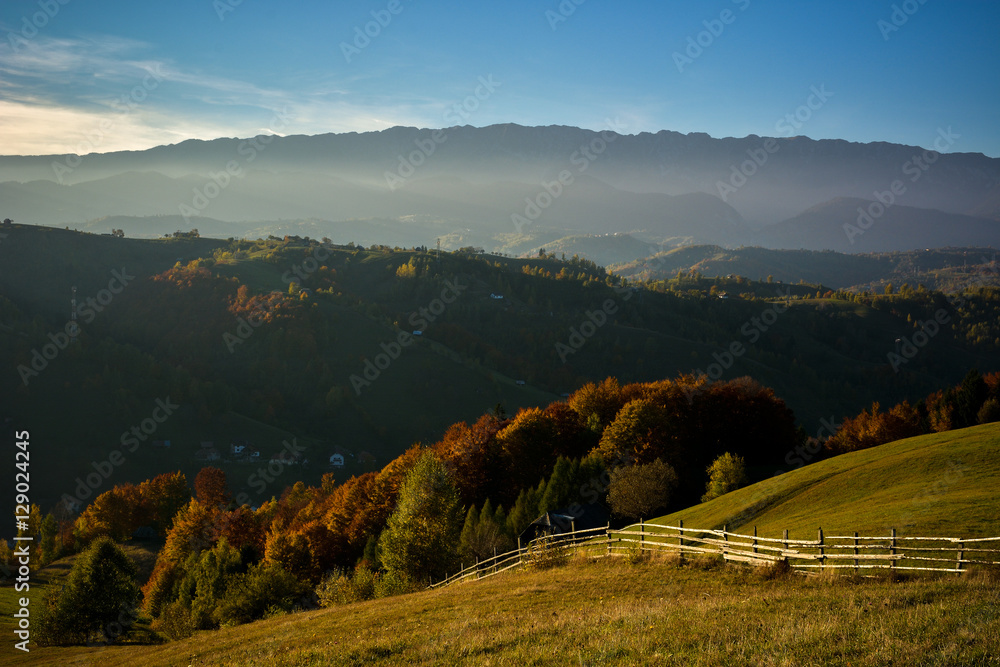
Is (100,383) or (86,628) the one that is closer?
(86,628)

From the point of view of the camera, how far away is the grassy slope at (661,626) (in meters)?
11.2

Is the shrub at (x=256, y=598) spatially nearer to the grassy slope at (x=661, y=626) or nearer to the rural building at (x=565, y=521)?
the rural building at (x=565, y=521)

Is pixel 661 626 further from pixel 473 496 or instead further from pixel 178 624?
pixel 473 496

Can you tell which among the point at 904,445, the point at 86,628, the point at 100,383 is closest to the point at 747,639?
the point at 904,445

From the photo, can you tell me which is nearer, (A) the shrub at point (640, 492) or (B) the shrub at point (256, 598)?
(B) the shrub at point (256, 598)

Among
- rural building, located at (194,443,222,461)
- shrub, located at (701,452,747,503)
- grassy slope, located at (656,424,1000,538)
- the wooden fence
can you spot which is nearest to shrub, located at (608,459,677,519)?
shrub, located at (701,452,747,503)

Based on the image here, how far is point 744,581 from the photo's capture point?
20031 mm

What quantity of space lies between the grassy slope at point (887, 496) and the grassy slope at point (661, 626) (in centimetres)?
624

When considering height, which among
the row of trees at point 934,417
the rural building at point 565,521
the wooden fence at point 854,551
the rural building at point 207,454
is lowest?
the rural building at point 207,454

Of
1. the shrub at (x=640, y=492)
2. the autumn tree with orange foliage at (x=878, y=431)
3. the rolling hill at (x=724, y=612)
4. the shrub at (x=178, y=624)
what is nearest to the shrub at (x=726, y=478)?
the shrub at (x=640, y=492)

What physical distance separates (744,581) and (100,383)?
175m

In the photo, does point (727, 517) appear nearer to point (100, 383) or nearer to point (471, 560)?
point (471, 560)

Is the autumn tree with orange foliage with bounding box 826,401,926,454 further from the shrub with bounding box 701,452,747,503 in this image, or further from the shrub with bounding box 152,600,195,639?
the shrub with bounding box 152,600,195,639

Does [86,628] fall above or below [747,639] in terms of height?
below
